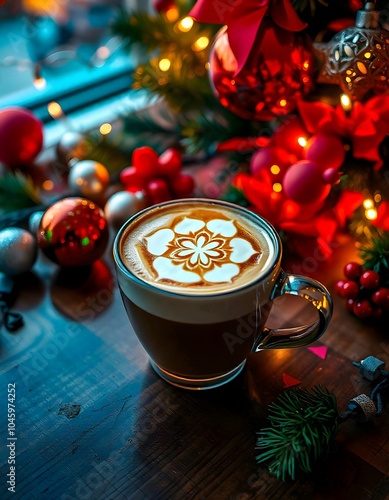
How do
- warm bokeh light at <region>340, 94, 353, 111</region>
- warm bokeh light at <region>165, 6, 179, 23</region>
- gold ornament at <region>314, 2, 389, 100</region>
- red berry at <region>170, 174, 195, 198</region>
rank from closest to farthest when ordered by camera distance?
1. gold ornament at <region>314, 2, 389, 100</region>
2. warm bokeh light at <region>340, 94, 353, 111</region>
3. red berry at <region>170, 174, 195, 198</region>
4. warm bokeh light at <region>165, 6, 179, 23</region>

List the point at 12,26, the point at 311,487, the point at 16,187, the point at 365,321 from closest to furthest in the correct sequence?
1. the point at 311,487
2. the point at 365,321
3. the point at 16,187
4. the point at 12,26

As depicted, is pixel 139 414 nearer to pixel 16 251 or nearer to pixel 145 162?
pixel 16 251

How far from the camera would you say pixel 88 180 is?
2.64 feet

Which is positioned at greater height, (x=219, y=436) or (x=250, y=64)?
(x=250, y=64)

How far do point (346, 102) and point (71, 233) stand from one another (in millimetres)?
389

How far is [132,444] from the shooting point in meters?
0.50

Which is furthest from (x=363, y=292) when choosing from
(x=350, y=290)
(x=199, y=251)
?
(x=199, y=251)

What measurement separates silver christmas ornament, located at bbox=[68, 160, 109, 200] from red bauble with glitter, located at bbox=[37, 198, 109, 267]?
0.39ft

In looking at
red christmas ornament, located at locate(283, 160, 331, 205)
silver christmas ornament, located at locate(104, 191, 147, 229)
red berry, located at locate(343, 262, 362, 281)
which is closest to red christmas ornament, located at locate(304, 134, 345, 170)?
red christmas ornament, located at locate(283, 160, 331, 205)

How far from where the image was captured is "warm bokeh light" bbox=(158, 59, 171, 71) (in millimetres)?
893

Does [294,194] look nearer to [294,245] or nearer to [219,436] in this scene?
[294,245]

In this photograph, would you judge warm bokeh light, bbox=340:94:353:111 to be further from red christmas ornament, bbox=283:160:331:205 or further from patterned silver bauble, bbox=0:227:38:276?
patterned silver bauble, bbox=0:227:38:276

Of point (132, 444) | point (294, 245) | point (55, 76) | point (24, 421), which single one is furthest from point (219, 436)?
point (55, 76)

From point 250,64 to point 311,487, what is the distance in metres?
0.47
